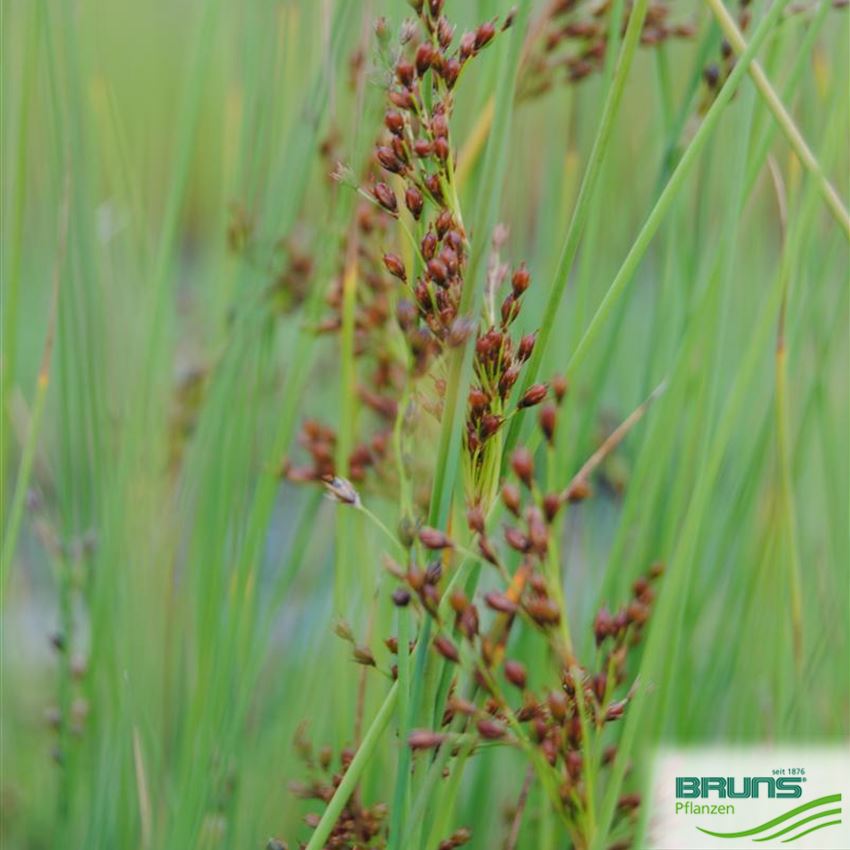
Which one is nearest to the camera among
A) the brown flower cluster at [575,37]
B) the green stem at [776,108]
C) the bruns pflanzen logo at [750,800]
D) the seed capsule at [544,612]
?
the seed capsule at [544,612]

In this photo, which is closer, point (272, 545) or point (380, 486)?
point (380, 486)

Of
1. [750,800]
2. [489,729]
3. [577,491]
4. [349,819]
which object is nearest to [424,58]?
[577,491]

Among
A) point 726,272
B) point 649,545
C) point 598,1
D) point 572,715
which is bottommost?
point 572,715

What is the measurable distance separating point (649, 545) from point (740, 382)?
257 mm

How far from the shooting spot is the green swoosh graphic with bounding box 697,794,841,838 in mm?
864

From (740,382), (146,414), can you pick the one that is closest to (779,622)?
(740,382)

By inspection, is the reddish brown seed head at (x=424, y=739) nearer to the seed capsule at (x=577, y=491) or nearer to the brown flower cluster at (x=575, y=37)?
the seed capsule at (x=577, y=491)

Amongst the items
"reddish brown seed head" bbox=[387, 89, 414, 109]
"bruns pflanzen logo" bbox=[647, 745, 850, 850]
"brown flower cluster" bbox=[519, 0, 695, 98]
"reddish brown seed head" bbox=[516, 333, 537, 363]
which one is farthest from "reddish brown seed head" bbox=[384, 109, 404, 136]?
"bruns pflanzen logo" bbox=[647, 745, 850, 850]

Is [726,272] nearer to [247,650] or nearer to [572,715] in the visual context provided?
[572,715]

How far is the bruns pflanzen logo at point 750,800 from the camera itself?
863 mm

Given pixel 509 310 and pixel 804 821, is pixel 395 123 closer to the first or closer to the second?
pixel 509 310

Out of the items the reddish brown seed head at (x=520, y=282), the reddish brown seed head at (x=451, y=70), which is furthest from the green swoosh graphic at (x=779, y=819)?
the reddish brown seed head at (x=451, y=70)

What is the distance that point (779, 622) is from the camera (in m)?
1.02

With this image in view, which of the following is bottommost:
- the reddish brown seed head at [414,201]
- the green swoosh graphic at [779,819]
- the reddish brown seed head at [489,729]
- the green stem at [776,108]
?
the green swoosh graphic at [779,819]
